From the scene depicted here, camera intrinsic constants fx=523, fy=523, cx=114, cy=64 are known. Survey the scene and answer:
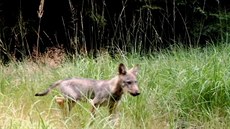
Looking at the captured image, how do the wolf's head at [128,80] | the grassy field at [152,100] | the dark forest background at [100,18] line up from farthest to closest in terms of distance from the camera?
the dark forest background at [100,18], the wolf's head at [128,80], the grassy field at [152,100]

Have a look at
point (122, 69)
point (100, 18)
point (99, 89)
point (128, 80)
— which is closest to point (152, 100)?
point (128, 80)

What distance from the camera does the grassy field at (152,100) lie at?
5.52 metres

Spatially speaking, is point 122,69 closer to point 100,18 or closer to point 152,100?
point 152,100

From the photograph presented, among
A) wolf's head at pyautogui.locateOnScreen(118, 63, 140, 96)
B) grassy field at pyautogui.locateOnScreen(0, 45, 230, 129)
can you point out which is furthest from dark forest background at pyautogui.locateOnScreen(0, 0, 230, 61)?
wolf's head at pyautogui.locateOnScreen(118, 63, 140, 96)

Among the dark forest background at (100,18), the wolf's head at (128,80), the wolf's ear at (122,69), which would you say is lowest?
the dark forest background at (100,18)

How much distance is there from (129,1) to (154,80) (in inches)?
183

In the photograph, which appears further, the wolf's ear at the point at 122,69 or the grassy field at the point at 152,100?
the wolf's ear at the point at 122,69

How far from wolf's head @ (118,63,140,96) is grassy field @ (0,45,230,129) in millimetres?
115

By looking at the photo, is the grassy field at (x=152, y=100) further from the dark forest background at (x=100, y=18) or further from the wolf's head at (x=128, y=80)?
Answer: the dark forest background at (x=100, y=18)

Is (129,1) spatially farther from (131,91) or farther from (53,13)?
(131,91)

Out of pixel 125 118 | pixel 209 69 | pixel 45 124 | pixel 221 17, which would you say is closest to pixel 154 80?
pixel 209 69

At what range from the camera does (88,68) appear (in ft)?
24.7

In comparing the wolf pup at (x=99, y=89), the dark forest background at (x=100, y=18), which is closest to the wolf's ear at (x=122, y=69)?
the wolf pup at (x=99, y=89)

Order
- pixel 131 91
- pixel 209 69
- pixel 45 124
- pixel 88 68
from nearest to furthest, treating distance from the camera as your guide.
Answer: pixel 45 124
pixel 131 91
pixel 209 69
pixel 88 68
